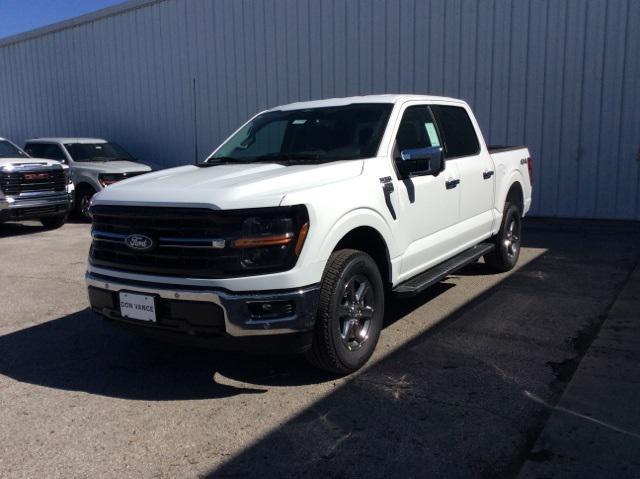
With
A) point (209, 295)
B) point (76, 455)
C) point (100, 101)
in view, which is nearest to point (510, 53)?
point (209, 295)

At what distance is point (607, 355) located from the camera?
14.5 ft

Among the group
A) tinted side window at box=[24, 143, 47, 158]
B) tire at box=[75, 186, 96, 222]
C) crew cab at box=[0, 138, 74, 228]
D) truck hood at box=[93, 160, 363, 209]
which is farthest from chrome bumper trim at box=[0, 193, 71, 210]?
truck hood at box=[93, 160, 363, 209]

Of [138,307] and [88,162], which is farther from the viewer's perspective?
[88,162]

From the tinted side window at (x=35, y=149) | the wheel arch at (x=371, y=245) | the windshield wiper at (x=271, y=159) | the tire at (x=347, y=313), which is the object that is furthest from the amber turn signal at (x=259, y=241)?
the tinted side window at (x=35, y=149)

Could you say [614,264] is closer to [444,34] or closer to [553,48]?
[553,48]

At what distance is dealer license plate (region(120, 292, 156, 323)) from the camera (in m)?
3.76

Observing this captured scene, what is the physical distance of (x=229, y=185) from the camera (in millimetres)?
3754

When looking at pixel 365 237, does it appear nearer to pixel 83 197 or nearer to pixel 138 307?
pixel 138 307

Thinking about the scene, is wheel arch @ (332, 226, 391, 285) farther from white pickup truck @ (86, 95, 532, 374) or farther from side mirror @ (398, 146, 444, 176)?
side mirror @ (398, 146, 444, 176)

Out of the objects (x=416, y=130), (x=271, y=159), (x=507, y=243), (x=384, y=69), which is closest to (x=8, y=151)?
(x=384, y=69)

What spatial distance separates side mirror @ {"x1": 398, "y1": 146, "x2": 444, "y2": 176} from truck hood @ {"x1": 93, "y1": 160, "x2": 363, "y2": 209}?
15.2 inches

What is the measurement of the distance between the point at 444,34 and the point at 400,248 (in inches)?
327

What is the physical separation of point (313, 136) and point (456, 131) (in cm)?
168

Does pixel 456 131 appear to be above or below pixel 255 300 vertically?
above
